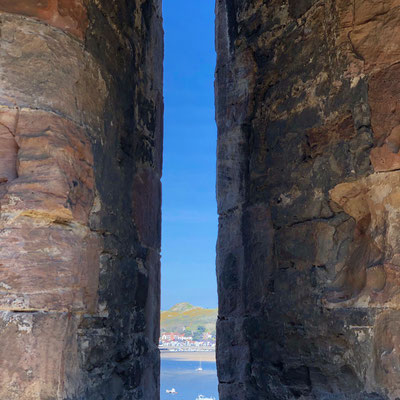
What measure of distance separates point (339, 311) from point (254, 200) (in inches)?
34.6

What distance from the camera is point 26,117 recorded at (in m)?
2.07

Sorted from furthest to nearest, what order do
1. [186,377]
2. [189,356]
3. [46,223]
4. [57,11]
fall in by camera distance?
[189,356], [186,377], [57,11], [46,223]

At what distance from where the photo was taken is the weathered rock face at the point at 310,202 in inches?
88.1

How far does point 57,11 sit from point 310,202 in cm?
141

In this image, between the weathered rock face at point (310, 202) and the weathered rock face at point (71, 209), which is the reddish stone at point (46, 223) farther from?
the weathered rock face at point (310, 202)

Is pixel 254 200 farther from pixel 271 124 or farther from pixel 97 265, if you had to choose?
pixel 97 265

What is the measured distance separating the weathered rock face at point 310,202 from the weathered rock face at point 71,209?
584mm

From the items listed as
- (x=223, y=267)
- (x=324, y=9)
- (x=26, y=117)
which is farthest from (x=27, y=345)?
(x=324, y=9)

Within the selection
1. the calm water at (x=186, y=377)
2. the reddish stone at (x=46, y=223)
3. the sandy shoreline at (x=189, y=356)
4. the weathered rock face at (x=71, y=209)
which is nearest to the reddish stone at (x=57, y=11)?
Answer: the weathered rock face at (x=71, y=209)

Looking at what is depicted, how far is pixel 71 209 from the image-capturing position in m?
2.10

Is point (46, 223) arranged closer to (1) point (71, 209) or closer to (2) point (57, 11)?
(1) point (71, 209)

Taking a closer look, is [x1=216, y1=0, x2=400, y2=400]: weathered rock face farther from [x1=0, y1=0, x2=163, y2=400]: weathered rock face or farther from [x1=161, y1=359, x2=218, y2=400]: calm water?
[x1=161, y1=359, x2=218, y2=400]: calm water

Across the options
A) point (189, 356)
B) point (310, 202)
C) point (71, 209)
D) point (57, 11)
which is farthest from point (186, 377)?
point (57, 11)

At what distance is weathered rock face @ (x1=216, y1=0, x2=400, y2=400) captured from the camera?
2.24 m
